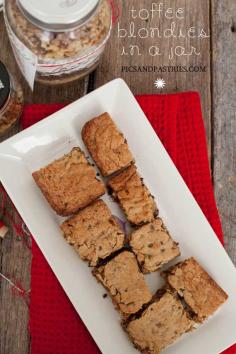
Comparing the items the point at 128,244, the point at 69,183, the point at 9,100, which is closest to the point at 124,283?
the point at 128,244

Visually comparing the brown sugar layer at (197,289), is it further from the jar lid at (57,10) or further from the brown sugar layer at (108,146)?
the jar lid at (57,10)

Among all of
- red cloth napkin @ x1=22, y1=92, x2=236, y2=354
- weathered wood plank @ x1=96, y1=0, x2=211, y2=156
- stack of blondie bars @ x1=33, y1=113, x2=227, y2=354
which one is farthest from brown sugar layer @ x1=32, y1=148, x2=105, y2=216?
weathered wood plank @ x1=96, y1=0, x2=211, y2=156

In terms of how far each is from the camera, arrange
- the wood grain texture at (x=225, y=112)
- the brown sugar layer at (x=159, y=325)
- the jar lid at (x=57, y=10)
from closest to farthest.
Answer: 1. the jar lid at (x=57, y=10)
2. the brown sugar layer at (x=159, y=325)
3. the wood grain texture at (x=225, y=112)

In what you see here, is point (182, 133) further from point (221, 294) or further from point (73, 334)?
point (73, 334)

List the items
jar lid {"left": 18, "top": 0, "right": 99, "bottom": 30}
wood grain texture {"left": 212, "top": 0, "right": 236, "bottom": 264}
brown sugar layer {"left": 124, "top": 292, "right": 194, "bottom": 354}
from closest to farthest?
jar lid {"left": 18, "top": 0, "right": 99, "bottom": 30} → brown sugar layer {"left": 124, "top": 292, "right": 194, "bottom": 354} → wood grain texture {"left": 212, "top": 0, "right": 236, "bottom": 264}

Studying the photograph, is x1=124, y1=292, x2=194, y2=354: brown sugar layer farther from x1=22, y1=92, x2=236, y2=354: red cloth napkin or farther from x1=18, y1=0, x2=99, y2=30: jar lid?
x1=18, y1=0, x2=99, y2=30: jar lid

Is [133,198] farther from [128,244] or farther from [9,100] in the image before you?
[9,100]

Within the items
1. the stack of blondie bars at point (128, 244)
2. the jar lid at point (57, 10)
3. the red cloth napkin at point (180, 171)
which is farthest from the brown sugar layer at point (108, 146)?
the jar lid at point (57, 10)
